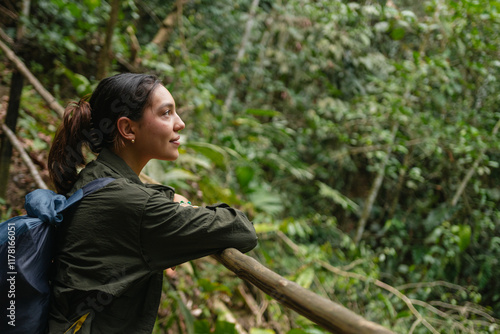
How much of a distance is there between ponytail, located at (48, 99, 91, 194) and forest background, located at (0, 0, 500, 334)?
1439mm

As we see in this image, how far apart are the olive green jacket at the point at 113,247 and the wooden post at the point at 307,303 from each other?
181mm

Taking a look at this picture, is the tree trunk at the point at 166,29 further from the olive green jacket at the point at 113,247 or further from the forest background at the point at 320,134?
the olive green jacket at the point at 113,247

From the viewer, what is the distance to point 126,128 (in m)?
1.28

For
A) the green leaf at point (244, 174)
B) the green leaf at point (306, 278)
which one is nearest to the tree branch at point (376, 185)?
the green leaf at point (244, 174)

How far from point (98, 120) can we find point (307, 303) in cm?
95

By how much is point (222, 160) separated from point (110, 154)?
2790 mm

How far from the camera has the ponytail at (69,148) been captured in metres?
1.29

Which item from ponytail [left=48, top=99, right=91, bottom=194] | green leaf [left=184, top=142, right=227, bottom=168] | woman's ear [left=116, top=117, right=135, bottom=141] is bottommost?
green leaf [left=184, top=142, right=227, bottom=168]

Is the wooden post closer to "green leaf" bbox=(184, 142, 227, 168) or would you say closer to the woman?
the woman

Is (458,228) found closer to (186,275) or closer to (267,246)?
(267,246)

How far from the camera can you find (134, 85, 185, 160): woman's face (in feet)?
4.22

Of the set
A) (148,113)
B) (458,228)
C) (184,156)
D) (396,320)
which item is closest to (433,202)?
(458,228)

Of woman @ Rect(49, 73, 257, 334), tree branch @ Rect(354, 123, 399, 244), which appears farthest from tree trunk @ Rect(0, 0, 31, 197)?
tree branch @ Rect(354, 123, 399, 244)

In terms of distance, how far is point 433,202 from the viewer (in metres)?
6.38
